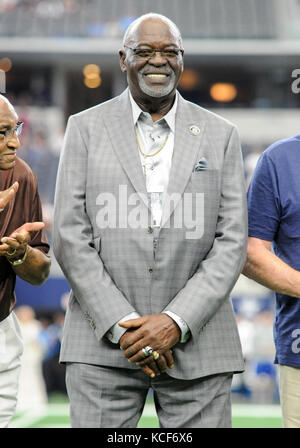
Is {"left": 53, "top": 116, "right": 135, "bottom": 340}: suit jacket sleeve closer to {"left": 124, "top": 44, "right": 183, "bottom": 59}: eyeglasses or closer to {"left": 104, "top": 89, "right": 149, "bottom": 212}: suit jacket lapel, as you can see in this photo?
{"left": 104, "top": 89, "right": 149, "bottom": 212}: suit jacket lapel

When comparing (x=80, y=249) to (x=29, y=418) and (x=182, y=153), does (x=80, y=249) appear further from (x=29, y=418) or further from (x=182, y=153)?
(x=29, y=418)

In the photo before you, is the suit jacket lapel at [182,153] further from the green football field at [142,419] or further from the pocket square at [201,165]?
the green football field at [142,419]

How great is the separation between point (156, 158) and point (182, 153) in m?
0.09

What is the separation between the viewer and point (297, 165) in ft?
8.74

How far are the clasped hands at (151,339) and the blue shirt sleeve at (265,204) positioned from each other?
21.4 inches

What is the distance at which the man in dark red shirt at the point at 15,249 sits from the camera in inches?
95.3

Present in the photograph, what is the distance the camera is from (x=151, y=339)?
2258mm

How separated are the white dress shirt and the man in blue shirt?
38 centimetres

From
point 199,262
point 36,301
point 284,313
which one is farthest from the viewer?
point 36,301

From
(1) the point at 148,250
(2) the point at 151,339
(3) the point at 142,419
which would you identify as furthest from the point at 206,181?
(3) the point at 142,419
